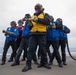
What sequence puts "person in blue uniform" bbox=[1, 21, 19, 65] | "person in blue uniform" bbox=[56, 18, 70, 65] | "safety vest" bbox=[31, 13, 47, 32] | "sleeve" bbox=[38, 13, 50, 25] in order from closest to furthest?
"sleeve" bbox=[38, 13, 50, 25] → "safety vest" bbox=[31, 13, 47, 32] → "person in blue uniform" bbox=[56, 18, 70, 65] → "person in blue uniform" bbox=[1, 21, 19, 65]

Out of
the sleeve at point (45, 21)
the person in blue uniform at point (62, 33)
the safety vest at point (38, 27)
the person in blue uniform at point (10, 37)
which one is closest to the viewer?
the sleeve at point (45, 21)

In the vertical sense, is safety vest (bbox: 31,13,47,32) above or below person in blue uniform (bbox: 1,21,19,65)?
above

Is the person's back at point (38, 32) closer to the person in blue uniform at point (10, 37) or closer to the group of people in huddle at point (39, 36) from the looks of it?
the group of people in huddle at point (39, 36)

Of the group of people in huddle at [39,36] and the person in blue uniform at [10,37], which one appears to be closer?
the group of people in huddle at [39,36]

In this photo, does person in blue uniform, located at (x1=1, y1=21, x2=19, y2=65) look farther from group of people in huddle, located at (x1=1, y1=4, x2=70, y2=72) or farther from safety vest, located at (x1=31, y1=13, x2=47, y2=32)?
safety vest, located at (x1=31, y1=13, x2=47, y2=32)

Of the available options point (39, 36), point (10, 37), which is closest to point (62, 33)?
point (39, 36)

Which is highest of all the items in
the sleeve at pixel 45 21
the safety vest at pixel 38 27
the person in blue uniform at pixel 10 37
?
the sleeve at pixel 45 21

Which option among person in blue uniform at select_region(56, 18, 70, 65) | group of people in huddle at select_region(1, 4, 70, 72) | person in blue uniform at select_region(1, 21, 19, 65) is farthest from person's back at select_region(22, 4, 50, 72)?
person in blue uniform at select_region(1, 21, 19, 65)

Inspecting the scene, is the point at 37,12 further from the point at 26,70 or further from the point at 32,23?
the point at 26,70

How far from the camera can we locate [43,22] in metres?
6.88

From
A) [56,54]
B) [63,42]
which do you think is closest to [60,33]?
[63,42]

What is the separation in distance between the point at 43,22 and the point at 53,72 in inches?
59.4

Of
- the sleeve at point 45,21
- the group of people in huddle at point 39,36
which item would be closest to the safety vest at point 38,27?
the group of people in huddle at point 39,36

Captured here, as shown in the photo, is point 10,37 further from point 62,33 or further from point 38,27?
point 38,27
